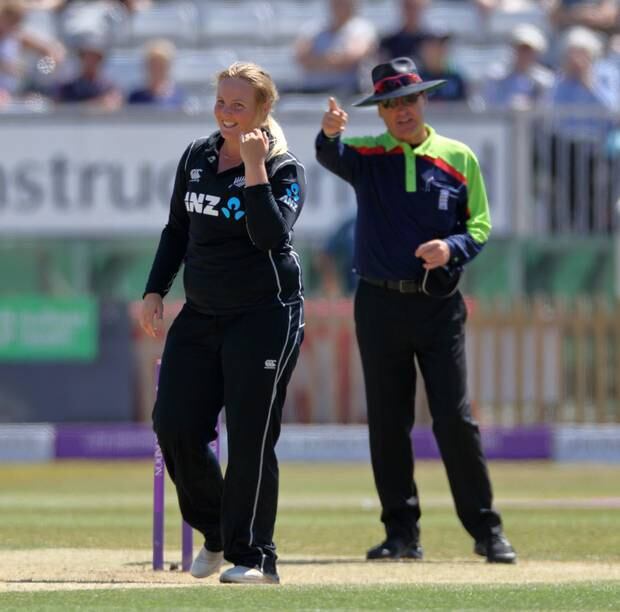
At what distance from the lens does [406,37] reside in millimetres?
18172

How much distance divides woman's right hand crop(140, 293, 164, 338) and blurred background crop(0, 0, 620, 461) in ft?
28.7

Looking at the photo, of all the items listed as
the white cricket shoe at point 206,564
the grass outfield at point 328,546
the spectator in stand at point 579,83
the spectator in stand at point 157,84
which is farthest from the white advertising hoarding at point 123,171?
the white cricket shoe at point 206,564

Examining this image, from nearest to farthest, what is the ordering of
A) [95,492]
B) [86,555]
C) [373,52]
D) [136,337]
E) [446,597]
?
1. [446,597]
2. [86,555]
3. [95,492]
4. [136,337]
5. [373,52]

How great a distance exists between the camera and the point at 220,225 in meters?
7.29

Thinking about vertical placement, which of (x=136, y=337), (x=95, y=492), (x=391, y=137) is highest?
(x=391, y=137)

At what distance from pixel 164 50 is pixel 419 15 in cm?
265

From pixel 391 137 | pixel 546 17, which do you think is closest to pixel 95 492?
pixel 391 137

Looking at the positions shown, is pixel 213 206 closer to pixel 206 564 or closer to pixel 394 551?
pixel 206 564

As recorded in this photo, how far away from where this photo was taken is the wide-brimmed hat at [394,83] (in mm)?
8844

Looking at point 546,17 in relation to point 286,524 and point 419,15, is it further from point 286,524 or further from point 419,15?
point 286,524

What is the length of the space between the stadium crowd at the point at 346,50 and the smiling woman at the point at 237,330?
386 inches

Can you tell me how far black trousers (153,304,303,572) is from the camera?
24.0 feet

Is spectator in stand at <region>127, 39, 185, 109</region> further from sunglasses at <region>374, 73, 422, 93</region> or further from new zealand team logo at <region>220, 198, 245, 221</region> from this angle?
new zealand team logo at <region>220, 198, 245, 221</region>

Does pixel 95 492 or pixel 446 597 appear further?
pixel 95 492
